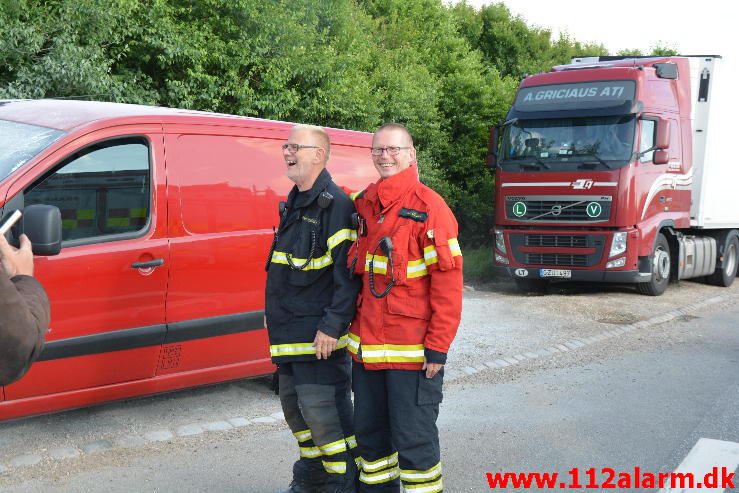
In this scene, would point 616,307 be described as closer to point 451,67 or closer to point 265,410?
point 265,410

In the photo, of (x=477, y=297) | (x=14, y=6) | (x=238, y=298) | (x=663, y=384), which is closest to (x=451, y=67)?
(x=477, y=297)

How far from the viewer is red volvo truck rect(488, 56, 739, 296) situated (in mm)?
12766

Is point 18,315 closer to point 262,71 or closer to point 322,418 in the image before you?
point 322,418

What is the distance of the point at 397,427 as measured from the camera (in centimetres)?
389

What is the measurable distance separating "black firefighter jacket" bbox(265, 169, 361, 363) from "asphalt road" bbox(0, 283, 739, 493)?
1008 mm

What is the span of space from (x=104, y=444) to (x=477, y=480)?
2.21 meters

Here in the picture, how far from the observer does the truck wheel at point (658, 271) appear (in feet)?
43.9

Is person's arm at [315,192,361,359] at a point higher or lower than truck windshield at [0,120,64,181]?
lower

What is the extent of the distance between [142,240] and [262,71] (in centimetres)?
989

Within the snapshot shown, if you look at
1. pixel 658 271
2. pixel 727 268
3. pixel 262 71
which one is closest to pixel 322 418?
pixel 658 271

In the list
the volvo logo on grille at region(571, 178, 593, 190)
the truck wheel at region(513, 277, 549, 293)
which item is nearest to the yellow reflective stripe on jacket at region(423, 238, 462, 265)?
the volvo logo on grille at region(571, 178, 593, 190)

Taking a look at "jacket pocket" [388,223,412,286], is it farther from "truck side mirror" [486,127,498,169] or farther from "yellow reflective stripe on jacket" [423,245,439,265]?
"truck side mirror" [486,127,498,169]

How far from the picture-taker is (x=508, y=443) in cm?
A: 559

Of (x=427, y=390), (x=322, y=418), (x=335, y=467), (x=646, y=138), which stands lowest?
(x=335, y=467)
